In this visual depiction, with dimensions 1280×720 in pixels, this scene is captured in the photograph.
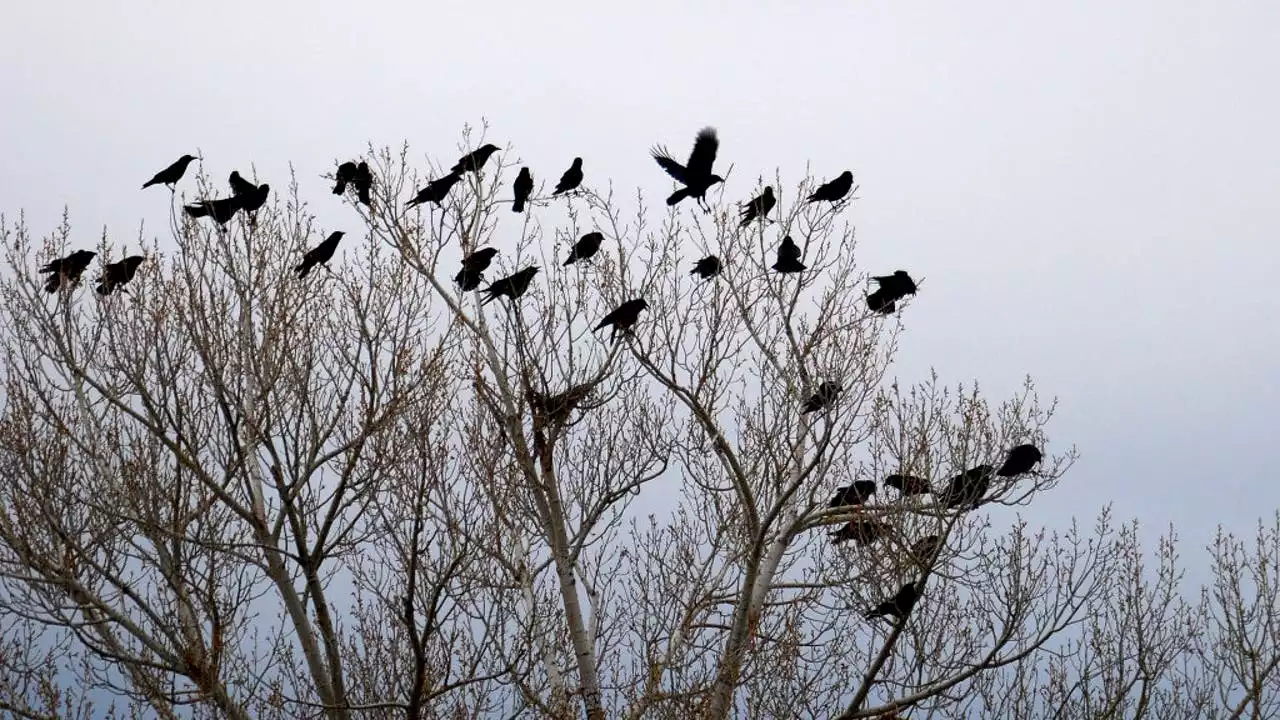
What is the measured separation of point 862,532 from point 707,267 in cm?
262

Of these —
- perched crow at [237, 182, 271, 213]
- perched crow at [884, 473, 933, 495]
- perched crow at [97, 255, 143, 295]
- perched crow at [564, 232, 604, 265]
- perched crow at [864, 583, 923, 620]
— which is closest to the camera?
perched crow at [864, 583, 923, 620]

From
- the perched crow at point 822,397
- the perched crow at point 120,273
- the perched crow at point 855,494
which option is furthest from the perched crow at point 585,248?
the perched crow at point 120,273

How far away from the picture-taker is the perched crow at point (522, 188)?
10.3m

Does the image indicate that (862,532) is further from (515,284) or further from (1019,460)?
(515,284)

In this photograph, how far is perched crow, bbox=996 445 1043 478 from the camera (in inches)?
330

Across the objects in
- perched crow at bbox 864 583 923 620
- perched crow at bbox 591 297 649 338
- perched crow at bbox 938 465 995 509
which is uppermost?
perched crow at bbox 591 297 649 338

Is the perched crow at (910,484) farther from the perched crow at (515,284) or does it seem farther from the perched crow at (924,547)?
the perched crow at (515,284)

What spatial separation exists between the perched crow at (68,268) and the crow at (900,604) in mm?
6718

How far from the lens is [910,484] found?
8398 mm

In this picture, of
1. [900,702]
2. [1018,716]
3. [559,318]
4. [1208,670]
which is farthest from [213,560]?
[1208,670]

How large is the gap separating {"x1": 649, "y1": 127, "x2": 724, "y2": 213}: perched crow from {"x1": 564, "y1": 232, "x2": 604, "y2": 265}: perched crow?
2.43ft

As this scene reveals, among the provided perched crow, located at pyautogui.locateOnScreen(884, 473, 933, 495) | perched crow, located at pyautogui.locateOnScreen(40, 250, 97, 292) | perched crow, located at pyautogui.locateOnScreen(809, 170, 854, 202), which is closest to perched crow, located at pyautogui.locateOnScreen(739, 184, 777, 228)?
perched crow, located at pyautogui.locateOnScreen(809, 170, 854, 202)

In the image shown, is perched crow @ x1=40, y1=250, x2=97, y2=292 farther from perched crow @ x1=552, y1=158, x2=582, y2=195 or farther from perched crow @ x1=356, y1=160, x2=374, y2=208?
perched crow @ x1=552, y1=158, x2=582, y2=195

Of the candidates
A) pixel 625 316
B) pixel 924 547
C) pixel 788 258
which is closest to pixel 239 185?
pixel 625 316
